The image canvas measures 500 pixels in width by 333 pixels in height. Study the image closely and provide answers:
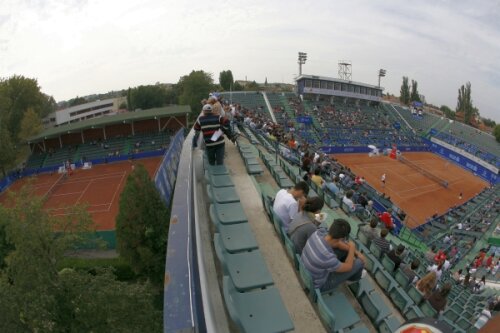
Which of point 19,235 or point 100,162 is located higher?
point 19,235

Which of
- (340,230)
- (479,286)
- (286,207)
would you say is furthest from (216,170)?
(479,286)

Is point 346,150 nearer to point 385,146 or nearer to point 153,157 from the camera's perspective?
point 385,146

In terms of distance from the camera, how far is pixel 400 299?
5066mm

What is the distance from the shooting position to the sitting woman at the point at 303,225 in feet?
14.2

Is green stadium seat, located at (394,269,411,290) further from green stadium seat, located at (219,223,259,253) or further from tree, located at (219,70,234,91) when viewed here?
tree, located at (219,70,234,91)

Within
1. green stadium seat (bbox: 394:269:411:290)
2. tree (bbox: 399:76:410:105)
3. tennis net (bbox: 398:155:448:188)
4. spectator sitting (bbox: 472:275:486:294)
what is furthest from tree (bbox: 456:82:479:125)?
green stadium seat (bbox: 394:269:411:290)

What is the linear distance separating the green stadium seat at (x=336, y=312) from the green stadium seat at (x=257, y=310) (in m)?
0.60

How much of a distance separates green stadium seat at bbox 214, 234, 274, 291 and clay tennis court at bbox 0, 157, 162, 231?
20015mm

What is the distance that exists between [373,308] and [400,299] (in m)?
1.24

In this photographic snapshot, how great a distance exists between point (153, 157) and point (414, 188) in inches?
1153

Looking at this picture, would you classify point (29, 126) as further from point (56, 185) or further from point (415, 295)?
point (415, 295)

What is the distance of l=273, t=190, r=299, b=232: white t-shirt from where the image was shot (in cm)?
491

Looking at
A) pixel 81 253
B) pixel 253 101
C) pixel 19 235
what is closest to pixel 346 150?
pixel 253 101

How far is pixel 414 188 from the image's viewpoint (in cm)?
3247
